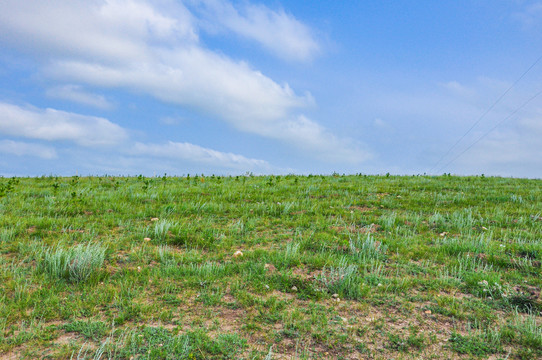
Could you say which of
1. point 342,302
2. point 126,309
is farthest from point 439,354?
point 126,309

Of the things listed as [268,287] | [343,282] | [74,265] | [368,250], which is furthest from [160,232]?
[368,250]

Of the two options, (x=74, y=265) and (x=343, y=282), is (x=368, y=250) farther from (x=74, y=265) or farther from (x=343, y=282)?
(x=74, y=265)

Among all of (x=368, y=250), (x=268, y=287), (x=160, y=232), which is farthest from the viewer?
(x=160, y=232)

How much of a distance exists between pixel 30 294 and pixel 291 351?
3399 mm

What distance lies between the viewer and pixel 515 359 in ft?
11.3

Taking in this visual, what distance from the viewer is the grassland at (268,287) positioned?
3518mm

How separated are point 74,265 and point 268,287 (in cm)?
274

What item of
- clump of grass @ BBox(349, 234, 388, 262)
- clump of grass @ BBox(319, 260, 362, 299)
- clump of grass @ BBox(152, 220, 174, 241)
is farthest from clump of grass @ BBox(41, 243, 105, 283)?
clump of grass @ BBox(349, 234, 388, 262)

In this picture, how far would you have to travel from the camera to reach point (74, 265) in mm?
4895

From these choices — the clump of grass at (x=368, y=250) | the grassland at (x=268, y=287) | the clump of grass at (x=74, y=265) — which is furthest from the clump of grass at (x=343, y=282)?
the clump of grass at (x=74, y=265)

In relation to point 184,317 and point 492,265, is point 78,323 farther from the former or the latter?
point 492,265

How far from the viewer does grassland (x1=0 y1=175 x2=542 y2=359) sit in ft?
11.5

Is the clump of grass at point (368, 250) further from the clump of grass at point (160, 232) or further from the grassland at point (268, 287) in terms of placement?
the clump of grass at point (160, 232)

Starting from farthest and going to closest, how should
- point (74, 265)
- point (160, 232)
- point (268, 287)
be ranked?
point (160, 232), point (74, 265), point (268, 287)
